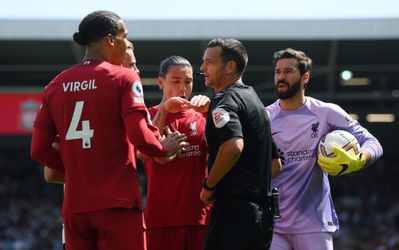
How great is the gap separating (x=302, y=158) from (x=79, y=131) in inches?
91.6

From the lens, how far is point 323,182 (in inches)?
273

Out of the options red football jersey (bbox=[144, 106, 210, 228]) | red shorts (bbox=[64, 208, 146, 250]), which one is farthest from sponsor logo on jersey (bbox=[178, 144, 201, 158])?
red shorts (bbox=[64, 208, 146, 250])

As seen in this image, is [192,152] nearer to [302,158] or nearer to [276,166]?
[276,166]

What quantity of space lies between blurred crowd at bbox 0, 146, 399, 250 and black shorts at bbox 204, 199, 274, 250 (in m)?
18.7

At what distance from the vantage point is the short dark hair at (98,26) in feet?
17.7

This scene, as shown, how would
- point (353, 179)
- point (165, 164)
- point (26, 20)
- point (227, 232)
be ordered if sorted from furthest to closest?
point (353, 179), point (26, 20), point (165, 164), point (227, 232)

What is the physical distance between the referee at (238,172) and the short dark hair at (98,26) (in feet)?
2.76

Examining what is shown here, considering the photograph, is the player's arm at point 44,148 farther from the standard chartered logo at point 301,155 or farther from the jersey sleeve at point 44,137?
the standard chartered logo at point 301,155

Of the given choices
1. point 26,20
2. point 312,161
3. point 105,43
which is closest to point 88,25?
point 105,43

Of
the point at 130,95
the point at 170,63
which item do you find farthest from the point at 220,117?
the point at 170,63

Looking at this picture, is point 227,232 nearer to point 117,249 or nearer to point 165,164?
point 117,249

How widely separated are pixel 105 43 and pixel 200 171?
5.11ft

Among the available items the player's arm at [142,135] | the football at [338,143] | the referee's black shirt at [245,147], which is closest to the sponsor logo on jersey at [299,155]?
the football at [338,143]

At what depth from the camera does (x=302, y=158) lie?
6.86m
